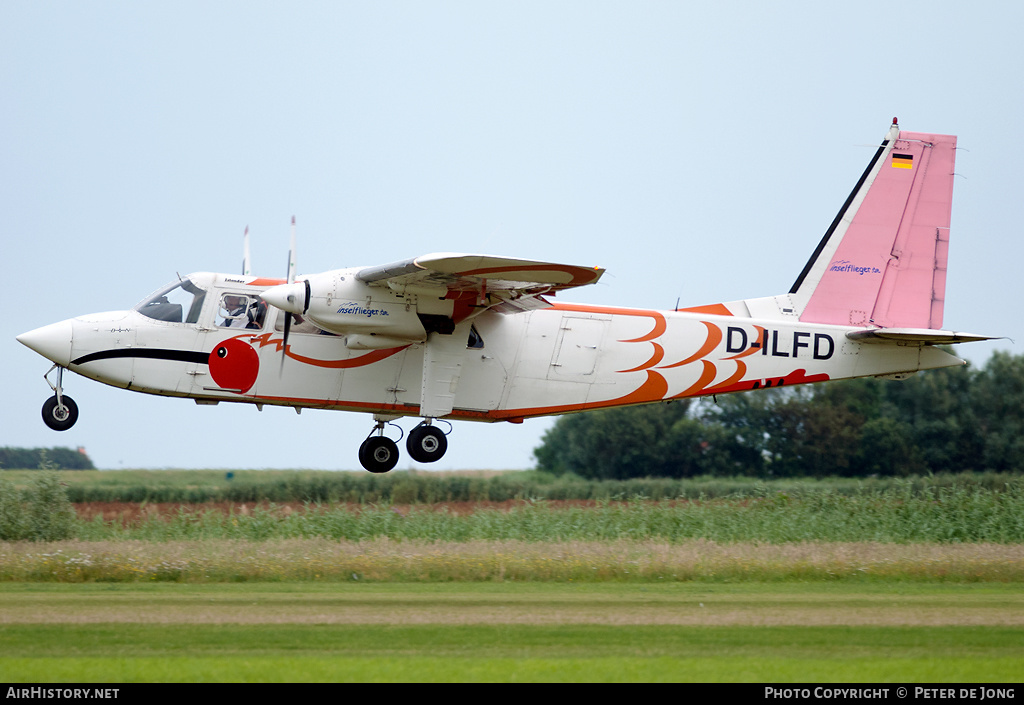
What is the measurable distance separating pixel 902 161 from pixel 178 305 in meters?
13.5

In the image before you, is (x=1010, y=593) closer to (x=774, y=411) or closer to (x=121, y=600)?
(x=121, y=600)

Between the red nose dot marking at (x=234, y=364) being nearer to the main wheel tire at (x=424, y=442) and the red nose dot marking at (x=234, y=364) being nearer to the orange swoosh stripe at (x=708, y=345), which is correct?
the main wheel tire at (x=424, y=442)

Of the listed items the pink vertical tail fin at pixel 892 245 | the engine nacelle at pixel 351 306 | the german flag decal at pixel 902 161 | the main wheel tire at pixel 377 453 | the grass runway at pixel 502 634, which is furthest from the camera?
the german flag decal at pixel 902 161

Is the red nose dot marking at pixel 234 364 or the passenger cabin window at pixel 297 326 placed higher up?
the passenger cabin window at pixel 297 326

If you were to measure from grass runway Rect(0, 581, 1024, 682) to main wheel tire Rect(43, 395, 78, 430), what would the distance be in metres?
2.65

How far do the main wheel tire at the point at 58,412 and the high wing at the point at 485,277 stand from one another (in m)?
5.27

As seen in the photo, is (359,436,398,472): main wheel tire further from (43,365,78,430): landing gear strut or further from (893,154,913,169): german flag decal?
(893,154,913,169): german flag decal

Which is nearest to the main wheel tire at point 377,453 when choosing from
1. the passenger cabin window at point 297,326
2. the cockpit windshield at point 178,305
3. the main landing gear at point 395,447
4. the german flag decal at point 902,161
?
the main landing gear at point 395,447

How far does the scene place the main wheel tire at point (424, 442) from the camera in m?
18.2

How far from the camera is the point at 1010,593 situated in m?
17.2

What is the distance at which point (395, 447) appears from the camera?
18.7m

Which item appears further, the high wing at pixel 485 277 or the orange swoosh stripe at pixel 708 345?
the orange swoosh stripe at pixel 708 345

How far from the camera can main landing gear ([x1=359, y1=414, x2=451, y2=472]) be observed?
18.2m

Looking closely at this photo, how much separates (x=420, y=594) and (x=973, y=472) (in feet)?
99.4
